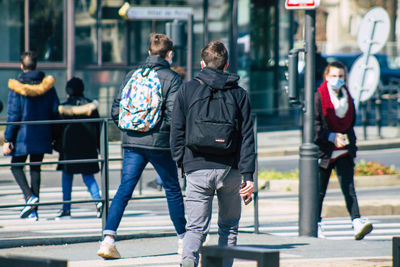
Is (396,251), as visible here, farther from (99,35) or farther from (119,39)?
(119,39)

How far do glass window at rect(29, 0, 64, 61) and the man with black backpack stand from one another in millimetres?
14734

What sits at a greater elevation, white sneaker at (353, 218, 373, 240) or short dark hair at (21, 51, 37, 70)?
short dark hair at (21, 51, 37, 70)

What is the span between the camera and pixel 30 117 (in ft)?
31.9

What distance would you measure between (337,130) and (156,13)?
10.1 meters

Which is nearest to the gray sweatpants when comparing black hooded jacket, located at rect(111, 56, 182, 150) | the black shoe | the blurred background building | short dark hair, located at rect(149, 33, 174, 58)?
black hooded jacket, located at rect(111, 56, 182, 150)

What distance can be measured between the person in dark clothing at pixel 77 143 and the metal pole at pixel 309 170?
2.45 metres

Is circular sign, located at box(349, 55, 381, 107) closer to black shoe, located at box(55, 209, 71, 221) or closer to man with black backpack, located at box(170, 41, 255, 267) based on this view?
black shoe, located at box(55, 209, 71, 221)

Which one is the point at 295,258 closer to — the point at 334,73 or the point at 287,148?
the point at 334,73

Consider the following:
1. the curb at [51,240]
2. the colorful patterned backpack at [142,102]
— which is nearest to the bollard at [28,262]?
the colorful patterned backpack at [142,102]

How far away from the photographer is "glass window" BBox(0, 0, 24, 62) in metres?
20.2

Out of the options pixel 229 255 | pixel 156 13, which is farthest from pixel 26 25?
pixel 229 255

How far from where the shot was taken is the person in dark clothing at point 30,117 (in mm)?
9617

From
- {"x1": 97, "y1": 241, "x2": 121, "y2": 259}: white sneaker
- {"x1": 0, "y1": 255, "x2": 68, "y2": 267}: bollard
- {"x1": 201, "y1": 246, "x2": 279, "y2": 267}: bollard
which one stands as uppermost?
{"x1": 0, "y1": 255, "x2": 68, "y2": 267}: bollard

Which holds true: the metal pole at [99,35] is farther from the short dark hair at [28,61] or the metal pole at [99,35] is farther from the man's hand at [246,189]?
the man's hand at [246,189]
